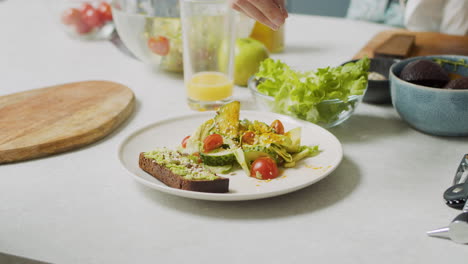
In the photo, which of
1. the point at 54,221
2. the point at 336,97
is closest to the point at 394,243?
the point at 336,97

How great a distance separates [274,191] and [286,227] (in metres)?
0.07

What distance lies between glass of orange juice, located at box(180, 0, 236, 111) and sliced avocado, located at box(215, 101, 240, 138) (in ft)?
1.02

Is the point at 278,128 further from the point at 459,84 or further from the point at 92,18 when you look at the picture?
the point at 92,18

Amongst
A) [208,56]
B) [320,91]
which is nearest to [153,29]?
[208,56]

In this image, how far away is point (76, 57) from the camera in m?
2.09

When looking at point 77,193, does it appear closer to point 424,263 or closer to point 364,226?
point 364,226

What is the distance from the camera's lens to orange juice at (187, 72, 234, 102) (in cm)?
156

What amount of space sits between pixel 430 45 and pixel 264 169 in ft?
3.74

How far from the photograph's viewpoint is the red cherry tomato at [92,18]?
2205 millimetres

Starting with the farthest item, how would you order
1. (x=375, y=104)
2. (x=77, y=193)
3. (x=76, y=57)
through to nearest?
(x=76, y=57) < (x=375, y=104) < (x=77, y=193)

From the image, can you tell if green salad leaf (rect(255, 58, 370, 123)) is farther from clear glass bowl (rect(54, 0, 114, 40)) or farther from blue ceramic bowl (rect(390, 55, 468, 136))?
clear glass bowl (rect(54, 0, 114, 40))

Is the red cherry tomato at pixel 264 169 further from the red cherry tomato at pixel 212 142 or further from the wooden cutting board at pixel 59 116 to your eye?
the wooden cutting board at pixel 59 116

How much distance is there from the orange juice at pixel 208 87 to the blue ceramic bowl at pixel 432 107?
480 millimetres

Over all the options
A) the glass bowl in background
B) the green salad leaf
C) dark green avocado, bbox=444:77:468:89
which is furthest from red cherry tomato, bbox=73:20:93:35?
dark green avocado, bbox=444:77:468:89
